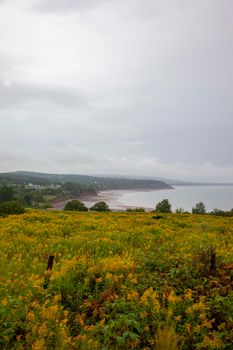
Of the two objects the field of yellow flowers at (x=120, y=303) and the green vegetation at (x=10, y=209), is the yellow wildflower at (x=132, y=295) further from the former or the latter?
the green vegetation at (x=10, y=209)

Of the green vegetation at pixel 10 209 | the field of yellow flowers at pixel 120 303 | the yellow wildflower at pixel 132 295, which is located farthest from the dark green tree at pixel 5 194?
the yellow wildflower at pixel 132 295

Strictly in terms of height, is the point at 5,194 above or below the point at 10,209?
below

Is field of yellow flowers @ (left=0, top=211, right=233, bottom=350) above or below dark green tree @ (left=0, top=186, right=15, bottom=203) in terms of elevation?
above

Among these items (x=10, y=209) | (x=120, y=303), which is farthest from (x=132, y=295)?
(x=10, y=209)

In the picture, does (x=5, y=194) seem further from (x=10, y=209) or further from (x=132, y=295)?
(x=132, y=295)

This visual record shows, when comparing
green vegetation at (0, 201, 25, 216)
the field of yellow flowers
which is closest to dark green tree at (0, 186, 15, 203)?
green vegetation at (0, 201, 25, 216)

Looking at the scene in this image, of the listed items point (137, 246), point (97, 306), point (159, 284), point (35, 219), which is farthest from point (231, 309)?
point (35, 219)

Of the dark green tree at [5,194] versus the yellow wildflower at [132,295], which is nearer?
the yellow wildflower at [132,295]

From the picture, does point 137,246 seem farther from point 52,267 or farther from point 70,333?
point 70,333

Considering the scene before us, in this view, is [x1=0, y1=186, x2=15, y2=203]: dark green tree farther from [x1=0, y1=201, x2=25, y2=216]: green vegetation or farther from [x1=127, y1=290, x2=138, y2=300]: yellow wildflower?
[x1=127, y1=290, x2=138, y2=300]: yellow wildflower

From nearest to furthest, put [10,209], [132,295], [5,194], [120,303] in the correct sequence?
[120,303] < [132,295] < [10,209] < [5,194]

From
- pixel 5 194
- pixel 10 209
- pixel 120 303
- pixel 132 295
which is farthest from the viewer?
pixel 5 194

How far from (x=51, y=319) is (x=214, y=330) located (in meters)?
2.96

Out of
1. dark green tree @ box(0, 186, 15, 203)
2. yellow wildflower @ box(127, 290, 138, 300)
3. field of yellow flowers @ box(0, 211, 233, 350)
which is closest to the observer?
field of yellow flowers @ box(0, 211, 233, 350)
